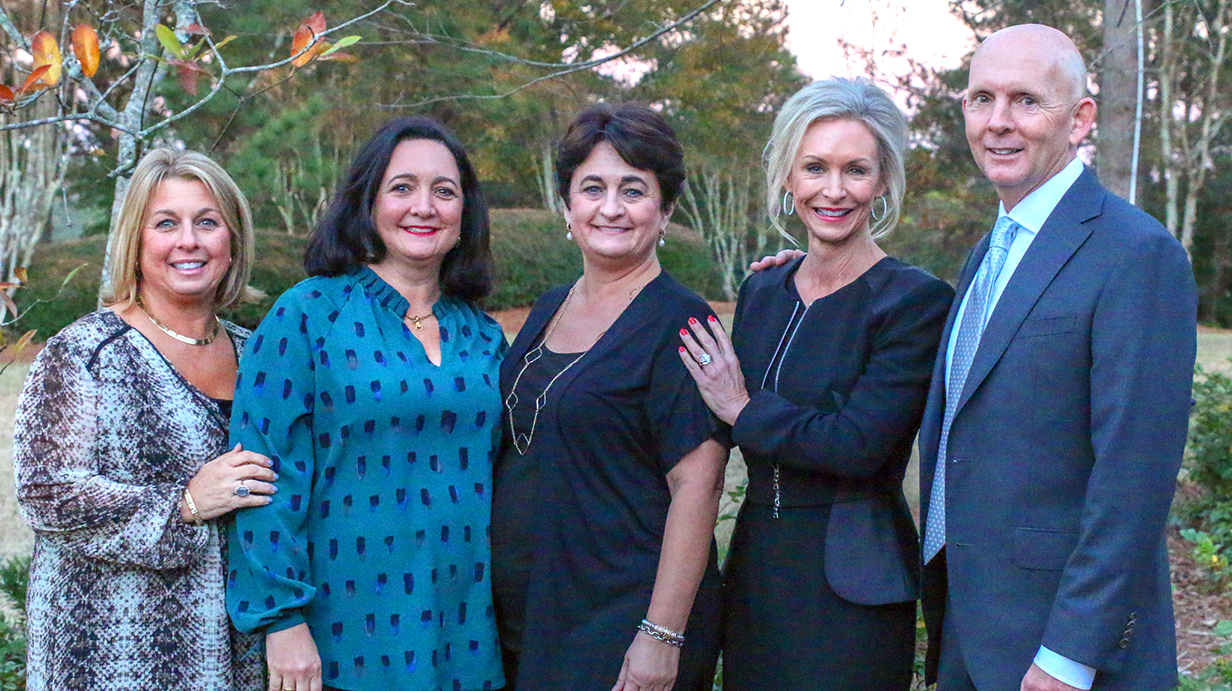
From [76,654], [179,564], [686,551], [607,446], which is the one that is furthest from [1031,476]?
[76,654]

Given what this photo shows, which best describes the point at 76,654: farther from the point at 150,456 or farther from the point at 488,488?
the point at 488,488

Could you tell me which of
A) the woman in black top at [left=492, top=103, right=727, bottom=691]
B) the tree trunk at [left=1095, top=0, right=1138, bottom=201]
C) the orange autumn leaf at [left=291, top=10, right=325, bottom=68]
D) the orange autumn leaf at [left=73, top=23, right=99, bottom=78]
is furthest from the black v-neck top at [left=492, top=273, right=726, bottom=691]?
the tree trunk at [left=1095, top=0, right=1138, bottom=201]

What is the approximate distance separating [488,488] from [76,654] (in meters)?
1.09

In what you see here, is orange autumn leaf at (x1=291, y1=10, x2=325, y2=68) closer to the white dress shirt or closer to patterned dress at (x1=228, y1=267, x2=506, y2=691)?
patterned dress at (x1=228, y1=267, x2=506, y2=691)

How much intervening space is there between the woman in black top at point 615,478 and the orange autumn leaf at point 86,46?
4.34 feet

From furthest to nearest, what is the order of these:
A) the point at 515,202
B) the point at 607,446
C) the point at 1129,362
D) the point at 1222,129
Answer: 1. the point at 1222,129
2. the point at 515,202
3. the point at 607,446
4. the point at 1129,362

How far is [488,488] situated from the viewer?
9.42ft

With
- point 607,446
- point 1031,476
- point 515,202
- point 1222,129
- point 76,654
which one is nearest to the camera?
point 1031,476

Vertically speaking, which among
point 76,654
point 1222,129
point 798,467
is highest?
point 1222,129

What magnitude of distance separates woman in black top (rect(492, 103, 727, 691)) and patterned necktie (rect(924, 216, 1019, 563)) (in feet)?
1.83

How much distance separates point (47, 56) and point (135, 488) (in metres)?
1.20

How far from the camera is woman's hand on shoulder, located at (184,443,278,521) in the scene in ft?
8.36

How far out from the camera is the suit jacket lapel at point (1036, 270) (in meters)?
2.24

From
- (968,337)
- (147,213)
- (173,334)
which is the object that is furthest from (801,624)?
(147,213)
